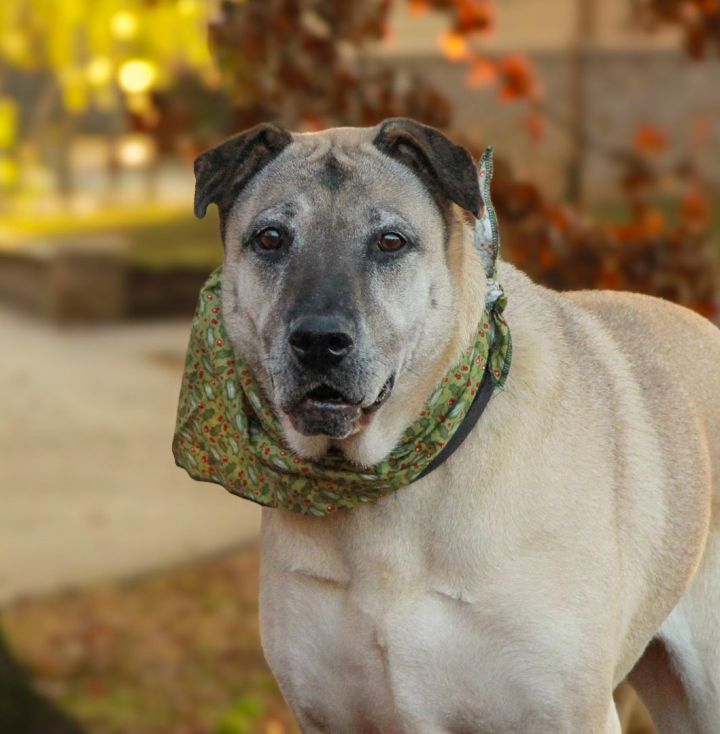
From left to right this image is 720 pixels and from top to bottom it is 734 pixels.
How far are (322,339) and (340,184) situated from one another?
17.5 inches

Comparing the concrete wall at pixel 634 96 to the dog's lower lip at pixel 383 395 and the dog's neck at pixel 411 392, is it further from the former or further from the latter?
the dog's lower lip at pixel 383 395

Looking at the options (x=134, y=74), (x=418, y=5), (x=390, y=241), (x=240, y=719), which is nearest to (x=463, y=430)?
(x=390, y=241)

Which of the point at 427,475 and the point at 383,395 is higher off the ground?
the point at 383,395

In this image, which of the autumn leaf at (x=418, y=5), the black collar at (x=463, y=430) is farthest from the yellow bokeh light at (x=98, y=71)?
the black collar at (x=463, y=430)

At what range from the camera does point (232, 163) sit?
3.61 meters

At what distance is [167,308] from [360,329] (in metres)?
11.6

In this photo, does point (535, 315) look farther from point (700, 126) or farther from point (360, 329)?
point (700, 126)

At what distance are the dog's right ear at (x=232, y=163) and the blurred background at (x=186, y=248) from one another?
2.08 meters

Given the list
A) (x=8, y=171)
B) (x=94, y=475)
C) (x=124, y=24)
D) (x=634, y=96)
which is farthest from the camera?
(x=634, y=96)

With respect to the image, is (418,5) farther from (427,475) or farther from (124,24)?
(124,24)

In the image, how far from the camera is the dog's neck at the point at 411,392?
3.50 meters

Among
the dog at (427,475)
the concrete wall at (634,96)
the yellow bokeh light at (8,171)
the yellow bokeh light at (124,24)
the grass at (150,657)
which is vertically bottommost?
the yellow bokeh light at (8,171)

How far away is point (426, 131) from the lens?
3562 millimetres

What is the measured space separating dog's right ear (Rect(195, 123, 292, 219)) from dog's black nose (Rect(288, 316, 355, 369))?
1.42ft
